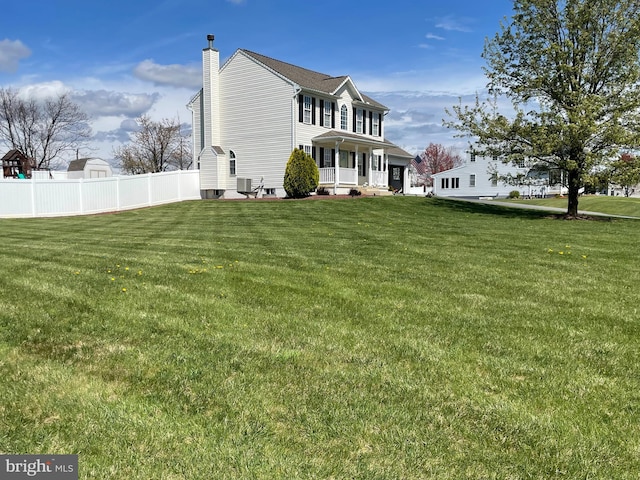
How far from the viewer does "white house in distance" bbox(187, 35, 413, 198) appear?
26875mm

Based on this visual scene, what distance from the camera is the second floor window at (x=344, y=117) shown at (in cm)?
3009

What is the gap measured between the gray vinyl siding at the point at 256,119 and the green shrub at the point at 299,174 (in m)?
2.75

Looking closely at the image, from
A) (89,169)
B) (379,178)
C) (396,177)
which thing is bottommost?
(379,178)

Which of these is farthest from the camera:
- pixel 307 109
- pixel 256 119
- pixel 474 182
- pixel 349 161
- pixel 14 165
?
pixel 474 182

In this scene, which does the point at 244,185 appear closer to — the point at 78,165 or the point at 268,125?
the point at 268,125

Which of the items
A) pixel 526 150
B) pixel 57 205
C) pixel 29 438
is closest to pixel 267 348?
pixel 29 438

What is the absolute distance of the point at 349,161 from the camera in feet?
101

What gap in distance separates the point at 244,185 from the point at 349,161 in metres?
7.51

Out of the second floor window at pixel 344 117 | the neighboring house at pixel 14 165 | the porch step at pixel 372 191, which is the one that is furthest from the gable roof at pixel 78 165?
the porch step at pixel 372 191

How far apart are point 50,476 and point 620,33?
881 inches

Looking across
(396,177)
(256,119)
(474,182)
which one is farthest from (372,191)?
(474,182)

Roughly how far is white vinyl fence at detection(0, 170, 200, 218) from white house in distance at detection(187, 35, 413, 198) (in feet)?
14.7

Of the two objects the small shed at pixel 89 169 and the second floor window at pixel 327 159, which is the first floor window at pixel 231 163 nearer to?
the second floor window at pixel 327 159

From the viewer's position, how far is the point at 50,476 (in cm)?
234
